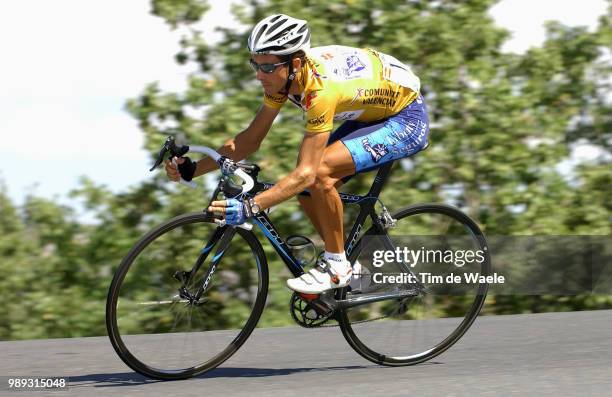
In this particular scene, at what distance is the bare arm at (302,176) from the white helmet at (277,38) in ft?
1.59

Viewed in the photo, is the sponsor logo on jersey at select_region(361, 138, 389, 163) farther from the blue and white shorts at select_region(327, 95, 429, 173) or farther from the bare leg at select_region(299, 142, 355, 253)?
the bare leg at select_region(299, 142, 355, 253)

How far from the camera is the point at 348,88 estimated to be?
6.60 metres

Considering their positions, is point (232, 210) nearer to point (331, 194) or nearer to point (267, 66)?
point (331, 194)

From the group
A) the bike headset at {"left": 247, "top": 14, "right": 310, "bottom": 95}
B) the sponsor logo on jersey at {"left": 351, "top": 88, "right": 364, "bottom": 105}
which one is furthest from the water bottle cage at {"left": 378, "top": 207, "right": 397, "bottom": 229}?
the bike headset at {"left": 247, "top": 14, "right": 310, "bottom": 95}

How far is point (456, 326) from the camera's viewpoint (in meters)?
7.68

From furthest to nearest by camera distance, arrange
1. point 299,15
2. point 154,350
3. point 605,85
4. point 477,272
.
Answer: point 605,85 → point 299,15 → point 477,272 → point 154,350

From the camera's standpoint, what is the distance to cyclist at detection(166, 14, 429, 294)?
6.38m

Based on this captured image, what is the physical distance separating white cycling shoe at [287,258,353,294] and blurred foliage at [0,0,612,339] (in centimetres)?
263

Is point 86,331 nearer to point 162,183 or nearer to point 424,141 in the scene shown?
point 162,183

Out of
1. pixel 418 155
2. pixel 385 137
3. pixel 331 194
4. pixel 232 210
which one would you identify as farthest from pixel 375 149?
pixel 418 155

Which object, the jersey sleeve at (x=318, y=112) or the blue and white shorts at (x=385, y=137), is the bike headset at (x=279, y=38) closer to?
the jersey sleeve at (x=318, y=112)

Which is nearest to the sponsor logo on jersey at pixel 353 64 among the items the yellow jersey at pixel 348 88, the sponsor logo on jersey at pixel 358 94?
the yellow jersey at pixel 348 88

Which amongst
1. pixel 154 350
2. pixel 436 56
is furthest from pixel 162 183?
pixel 154 350

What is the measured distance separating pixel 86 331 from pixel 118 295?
3343mm
